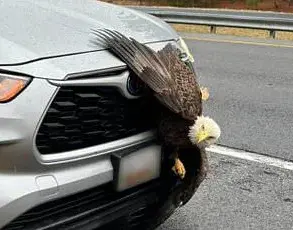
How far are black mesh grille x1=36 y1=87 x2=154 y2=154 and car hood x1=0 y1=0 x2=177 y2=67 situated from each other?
229 mm

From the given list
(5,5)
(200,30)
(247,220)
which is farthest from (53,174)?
(200,30)

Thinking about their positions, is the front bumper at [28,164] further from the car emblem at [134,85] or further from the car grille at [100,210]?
the car emblem at [134,85]

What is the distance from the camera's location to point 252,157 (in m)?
4.86

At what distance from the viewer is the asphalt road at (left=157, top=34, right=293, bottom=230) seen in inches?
147

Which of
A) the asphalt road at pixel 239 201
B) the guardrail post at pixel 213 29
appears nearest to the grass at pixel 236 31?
the guardrail post at pixel 213 29

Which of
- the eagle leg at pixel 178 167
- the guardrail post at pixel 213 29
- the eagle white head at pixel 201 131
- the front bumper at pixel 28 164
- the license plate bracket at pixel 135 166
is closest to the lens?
the front bumper at pixel 28 164

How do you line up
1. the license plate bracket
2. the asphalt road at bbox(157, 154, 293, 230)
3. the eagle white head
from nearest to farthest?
1. the license plate bracket
2. the eagle white head
3. the asphalt road at bbox(157, 154, 293, 230)

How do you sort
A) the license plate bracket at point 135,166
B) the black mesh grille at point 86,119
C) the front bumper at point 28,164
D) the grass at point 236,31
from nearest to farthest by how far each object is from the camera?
the front bumper at point 28,164 → the black mesh grille at point 86,119 → the license plate bracket at point 135,166 → the grass at point 236,31

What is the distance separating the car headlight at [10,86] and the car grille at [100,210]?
48 centimetres

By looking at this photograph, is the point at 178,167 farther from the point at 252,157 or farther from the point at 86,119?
the point at 252,157

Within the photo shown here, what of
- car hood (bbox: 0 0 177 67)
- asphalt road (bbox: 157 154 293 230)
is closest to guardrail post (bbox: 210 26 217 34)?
asphalt road (bbox: 157 154 293 230)

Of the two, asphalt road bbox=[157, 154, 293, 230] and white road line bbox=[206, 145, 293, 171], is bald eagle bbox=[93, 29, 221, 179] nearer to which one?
asphalt road bbox=[157, 154, 293, 230]

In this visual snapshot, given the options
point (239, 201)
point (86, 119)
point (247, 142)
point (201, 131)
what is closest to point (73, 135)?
point (86, 119)

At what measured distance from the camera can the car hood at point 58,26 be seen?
248cm
